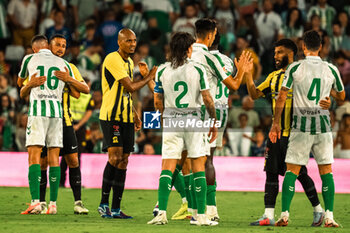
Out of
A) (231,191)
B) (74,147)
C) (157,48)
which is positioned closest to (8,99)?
(157,48)

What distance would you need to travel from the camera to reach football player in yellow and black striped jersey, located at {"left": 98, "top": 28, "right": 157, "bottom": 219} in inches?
360

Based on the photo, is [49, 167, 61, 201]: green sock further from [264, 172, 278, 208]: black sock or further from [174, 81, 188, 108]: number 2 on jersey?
[264, 172, 278, 208]: black sock

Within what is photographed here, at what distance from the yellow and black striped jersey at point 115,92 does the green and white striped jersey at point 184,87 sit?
1.04 metres

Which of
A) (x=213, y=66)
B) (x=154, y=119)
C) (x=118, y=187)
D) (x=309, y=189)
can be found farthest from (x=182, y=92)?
(x=154, y=119)

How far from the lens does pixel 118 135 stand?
30.1 feet

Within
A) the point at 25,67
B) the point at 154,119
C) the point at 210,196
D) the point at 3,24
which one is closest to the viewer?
the point at 210,196

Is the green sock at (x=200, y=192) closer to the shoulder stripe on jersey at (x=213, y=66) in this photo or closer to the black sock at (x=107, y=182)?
the shoulder stripe on jersey at (x=213, y=66)

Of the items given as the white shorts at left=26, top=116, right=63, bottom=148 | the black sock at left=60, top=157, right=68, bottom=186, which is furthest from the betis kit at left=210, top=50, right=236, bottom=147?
the black sock at left=60, top=157, right=68, bottom=186

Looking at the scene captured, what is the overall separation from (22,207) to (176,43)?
136 inches

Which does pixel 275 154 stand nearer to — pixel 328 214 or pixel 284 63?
pixel 328 214

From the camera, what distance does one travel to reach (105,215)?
9.13 m

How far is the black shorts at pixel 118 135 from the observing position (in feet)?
30.1

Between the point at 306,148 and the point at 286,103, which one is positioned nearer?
the point at 306,148

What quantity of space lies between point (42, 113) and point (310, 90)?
3156 mm
